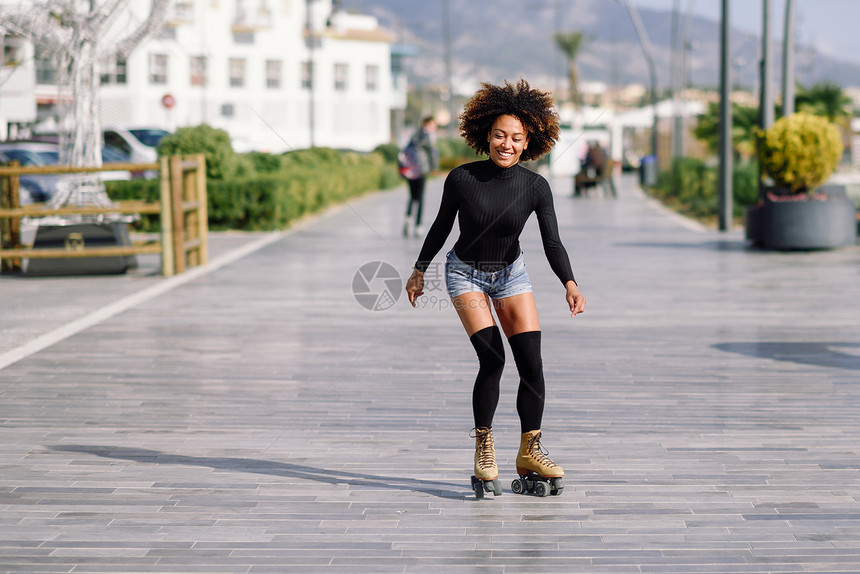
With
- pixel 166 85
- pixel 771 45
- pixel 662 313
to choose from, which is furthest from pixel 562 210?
pixel 166 85

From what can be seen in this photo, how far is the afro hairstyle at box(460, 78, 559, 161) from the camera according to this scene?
17.1 feet

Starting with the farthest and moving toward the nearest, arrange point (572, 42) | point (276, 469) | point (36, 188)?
point (572, 42)
point (36, 188)
point (276, 469)

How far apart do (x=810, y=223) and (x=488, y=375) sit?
1296 cm

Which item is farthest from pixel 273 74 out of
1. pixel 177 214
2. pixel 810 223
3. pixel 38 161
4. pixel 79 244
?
pixel 177 214

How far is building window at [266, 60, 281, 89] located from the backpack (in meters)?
51.8

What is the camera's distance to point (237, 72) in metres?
69.8

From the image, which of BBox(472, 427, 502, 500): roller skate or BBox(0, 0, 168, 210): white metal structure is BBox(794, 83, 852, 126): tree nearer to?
BBox(0, 0, 168, 210): white metal structure

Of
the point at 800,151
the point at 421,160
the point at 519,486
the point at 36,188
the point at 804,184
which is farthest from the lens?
the point at 36,188

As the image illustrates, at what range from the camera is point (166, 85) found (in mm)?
64688

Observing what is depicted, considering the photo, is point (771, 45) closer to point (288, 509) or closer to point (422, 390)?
point (422, 390)

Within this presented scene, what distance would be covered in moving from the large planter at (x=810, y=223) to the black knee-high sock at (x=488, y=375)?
12.7 meters

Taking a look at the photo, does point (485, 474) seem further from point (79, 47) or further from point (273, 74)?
point (273, 74)

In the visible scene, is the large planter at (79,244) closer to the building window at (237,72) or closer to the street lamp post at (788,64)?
the street lamp post at (788,64)

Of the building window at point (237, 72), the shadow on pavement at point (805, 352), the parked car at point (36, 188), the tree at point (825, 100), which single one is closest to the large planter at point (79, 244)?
the shadow on pavement at point (805, 352)
